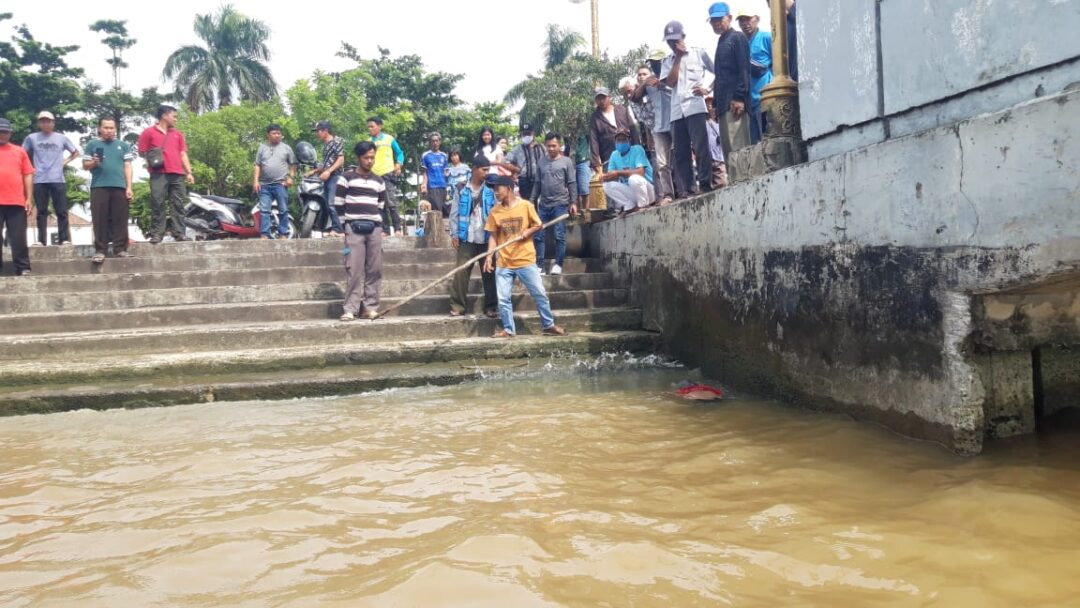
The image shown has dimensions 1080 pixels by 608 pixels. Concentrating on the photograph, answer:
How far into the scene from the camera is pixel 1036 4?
9.31 feet

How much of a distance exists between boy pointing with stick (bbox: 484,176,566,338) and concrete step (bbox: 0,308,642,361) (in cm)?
28

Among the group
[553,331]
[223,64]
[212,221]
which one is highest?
[223,64]

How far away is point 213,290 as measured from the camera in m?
7.29

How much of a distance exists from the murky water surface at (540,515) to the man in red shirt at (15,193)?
12.6 ft

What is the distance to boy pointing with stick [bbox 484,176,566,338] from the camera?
6.52m

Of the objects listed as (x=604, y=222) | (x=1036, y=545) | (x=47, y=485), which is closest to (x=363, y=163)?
(x=604, y=222)

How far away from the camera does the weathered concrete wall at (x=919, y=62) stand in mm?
2844

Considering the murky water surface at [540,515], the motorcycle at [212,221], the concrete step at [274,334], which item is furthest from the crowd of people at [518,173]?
the motorcycle at [212,221]

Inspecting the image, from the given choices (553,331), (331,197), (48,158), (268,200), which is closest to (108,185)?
(48,158)

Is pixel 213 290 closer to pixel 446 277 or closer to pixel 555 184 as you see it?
pixel 446 277

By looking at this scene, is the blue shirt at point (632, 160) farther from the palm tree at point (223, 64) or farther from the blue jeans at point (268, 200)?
the palm tree at point (223, 64)

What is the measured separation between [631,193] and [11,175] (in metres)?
6.46

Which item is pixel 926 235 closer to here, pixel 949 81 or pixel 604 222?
pixel 949 81

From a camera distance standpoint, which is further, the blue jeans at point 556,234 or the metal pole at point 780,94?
the blue jeans at point 556,234
